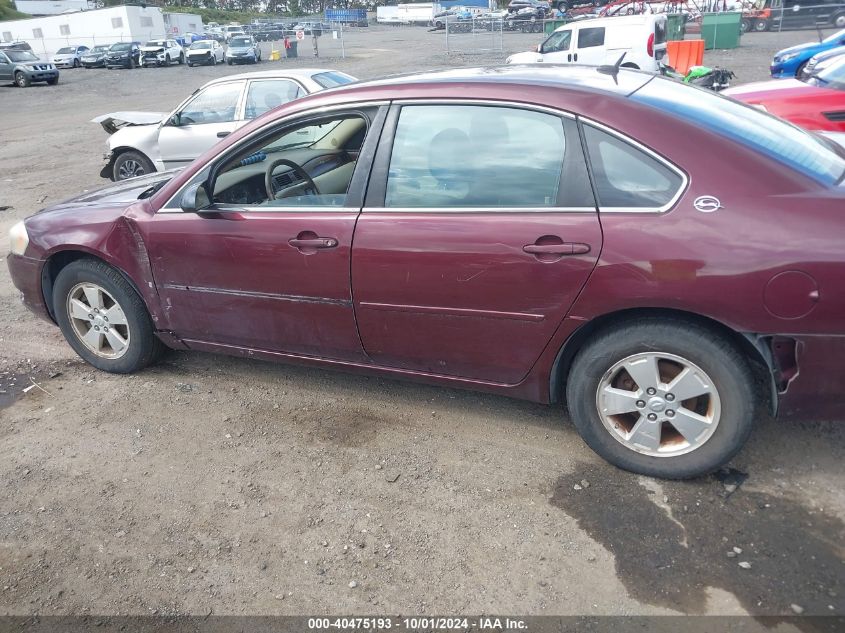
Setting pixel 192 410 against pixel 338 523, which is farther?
pixel 192 410

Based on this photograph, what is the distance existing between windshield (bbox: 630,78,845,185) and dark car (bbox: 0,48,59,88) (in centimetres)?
3286

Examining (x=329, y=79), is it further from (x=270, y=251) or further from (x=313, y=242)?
(x=313, y=242)

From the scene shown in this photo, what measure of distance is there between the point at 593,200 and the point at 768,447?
4.91ft

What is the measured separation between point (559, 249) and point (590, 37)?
57.9 feet

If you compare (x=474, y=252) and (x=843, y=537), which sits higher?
(x=474, y=252)

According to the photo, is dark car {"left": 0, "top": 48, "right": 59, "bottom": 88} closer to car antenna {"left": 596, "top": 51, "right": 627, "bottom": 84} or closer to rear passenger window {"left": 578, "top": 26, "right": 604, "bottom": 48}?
rear passenger window {"left": 578, "top": 26, "right": 604, "bottom": 48}

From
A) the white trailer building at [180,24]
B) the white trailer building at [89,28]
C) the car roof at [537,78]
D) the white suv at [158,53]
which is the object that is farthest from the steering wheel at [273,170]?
the white trailer building at [180,24]

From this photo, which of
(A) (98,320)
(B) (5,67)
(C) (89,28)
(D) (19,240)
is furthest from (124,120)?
(C) (89,28)

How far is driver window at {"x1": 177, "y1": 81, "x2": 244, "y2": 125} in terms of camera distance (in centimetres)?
840

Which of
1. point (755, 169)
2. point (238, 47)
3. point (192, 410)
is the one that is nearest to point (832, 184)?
point (755, 169)

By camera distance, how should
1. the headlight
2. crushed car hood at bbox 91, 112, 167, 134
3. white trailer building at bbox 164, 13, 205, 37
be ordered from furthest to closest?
white trailer building at bbox 164, 13, 205, 37, crushed car hood at bbox 91, 112, 167, 134, the headlight

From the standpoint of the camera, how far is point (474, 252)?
3164 mm

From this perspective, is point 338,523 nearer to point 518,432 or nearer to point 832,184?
point 518,432

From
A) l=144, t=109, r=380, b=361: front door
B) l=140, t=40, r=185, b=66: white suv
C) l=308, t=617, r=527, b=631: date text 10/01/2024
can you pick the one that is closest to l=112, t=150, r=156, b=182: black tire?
l=144, t=109, r=380, b=361: front door
